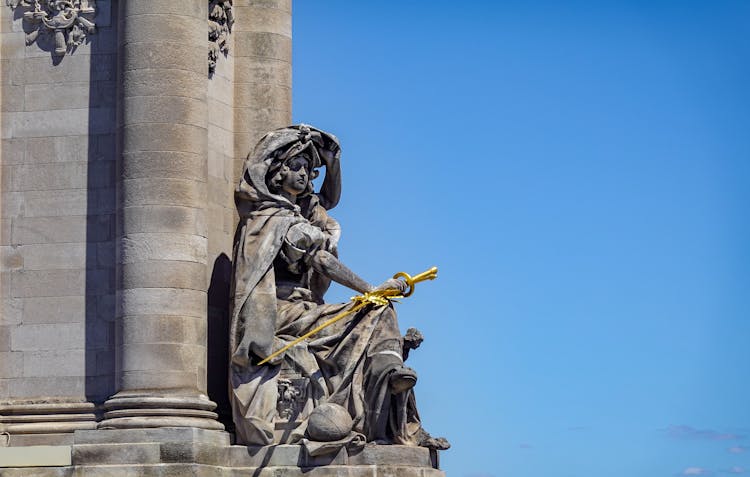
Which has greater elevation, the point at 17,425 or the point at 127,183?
the point at 127,183

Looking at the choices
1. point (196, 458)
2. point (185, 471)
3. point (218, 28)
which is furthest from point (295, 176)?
point (185, 471)

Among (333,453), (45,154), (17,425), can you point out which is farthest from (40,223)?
(333,453)

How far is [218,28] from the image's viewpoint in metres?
36.3

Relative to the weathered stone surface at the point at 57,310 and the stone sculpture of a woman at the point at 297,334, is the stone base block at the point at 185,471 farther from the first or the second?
the weathered stone surface at the point at 57,310

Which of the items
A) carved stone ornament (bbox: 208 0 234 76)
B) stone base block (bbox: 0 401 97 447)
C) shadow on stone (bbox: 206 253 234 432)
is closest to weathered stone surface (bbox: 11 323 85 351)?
stone base block (bbox: 0 401 97 447)

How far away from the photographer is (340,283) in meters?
35.5

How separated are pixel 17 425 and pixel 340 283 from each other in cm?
589

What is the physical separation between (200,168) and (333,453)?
519 cm

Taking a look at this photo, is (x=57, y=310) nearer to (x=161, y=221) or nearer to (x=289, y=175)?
(x=161, y=221)

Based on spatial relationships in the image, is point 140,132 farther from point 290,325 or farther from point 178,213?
point 290,325

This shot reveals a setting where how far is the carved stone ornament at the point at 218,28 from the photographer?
36031 mm

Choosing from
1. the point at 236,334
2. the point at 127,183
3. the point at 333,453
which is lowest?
the point at 333,453

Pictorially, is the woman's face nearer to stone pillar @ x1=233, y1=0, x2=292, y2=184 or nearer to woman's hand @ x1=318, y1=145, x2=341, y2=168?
woman's hand @ x1=318, y1=145, x2=341, y2=168

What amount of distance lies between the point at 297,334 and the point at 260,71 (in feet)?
17.6
